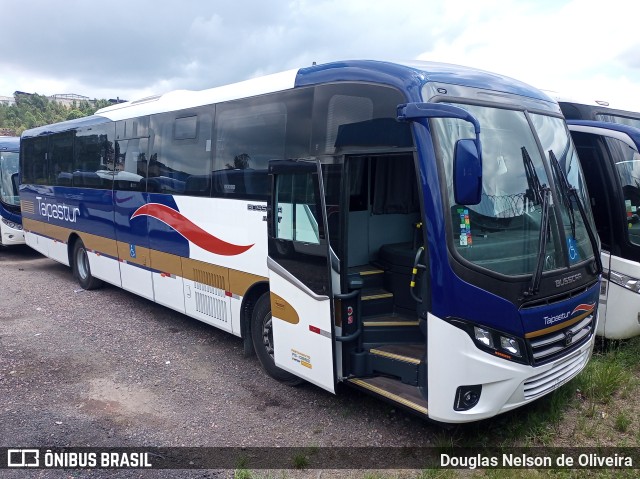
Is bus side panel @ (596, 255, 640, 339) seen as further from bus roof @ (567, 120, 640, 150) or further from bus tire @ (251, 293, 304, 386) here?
bus tire @ (251, 293, 304, 386)

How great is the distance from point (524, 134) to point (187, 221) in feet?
14.3

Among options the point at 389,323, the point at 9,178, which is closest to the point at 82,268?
the point at 9,178

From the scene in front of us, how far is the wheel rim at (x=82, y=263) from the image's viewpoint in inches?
416

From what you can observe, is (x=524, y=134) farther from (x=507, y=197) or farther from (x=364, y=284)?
(x=364, y=284)

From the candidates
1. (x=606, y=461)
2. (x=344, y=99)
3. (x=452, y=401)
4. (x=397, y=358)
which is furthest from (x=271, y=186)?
(x=606, y=461)

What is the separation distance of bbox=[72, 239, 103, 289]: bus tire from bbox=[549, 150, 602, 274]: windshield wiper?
8.64m

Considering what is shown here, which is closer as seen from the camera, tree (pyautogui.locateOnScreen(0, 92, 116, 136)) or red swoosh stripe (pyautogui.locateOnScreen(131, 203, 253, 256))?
red swoosh stripe (pyautogui.locateOnScreen(131, 203, 253, 256))

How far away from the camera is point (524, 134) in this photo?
4496mm

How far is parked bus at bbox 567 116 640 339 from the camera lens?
5.96 m

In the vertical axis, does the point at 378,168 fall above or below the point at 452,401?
above

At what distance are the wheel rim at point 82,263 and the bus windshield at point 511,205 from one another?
8487 mm

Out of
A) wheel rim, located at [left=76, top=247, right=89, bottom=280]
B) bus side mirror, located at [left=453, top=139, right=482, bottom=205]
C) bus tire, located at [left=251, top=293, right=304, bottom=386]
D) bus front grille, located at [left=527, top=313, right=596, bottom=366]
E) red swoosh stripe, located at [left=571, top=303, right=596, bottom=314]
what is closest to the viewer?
bus side mirror, located at [left=453, top=139, right=482, bottom=205]

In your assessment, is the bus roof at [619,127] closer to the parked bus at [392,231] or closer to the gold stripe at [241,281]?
the parked bus at [392,231]

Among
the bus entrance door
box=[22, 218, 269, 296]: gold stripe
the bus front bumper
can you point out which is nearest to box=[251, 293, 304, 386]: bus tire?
box=[22, 218, 269, 296]: gold stripe
